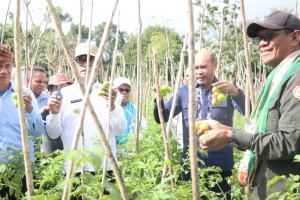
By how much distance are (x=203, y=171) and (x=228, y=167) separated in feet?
1.72

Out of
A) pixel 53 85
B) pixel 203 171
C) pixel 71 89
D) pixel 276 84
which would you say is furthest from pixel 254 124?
pixel 53 85

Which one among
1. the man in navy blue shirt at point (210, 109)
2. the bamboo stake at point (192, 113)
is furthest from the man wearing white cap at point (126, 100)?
the bamboo stake at point (192, 113)

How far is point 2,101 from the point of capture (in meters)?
2.42

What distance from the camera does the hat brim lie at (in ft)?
5.32

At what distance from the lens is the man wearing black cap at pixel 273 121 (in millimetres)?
1475

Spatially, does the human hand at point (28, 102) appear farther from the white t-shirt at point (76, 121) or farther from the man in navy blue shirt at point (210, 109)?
the man in navy blue shirt at point (210, 109)

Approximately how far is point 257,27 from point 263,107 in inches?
13.0

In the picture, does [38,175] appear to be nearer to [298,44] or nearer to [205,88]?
[205,88]

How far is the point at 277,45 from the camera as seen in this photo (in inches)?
64.6

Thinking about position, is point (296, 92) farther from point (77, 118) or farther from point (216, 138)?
point (77, 118)

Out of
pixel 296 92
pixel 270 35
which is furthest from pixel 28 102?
pixel 296 92

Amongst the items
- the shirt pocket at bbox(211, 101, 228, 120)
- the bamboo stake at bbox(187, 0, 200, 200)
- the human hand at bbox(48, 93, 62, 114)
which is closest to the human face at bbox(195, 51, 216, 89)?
the shirt pocket at bbox(211, 101, 228, 120)

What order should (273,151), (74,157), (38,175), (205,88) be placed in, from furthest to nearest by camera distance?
(205,88), (38,175), (273,151), (74,157)

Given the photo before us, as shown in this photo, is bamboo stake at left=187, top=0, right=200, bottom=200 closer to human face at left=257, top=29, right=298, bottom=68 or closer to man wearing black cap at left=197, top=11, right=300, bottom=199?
man wearing black cap at left=197, top=11, right=300, bottom=199
